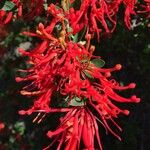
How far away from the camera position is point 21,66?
554 cm

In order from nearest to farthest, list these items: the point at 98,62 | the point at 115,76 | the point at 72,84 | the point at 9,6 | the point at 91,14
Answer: the point at 72,84 → the point at 98,62 → the point at 91,14 → the point at 9,6 → the point at 115,76

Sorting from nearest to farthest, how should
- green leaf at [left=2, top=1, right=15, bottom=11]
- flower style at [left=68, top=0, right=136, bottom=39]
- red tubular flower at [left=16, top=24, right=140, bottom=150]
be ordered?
red tubular flower at [left=16, top=24, right=140, bottom=150] → flower style at [left=68, top=0, right=136, bottom=39] → green leaf at [left=2, top=1, right=15, bottom=11]

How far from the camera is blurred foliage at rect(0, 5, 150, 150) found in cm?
441

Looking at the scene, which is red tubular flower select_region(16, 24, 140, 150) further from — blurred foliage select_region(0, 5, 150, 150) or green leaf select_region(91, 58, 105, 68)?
blurred foliage select_region(0, 5, 150, 150)

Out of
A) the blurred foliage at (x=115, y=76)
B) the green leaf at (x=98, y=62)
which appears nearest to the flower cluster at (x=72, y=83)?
the green leaf at (x=98, y=62)

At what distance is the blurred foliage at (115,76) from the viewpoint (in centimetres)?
441

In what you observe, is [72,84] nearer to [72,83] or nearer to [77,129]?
[72,83]

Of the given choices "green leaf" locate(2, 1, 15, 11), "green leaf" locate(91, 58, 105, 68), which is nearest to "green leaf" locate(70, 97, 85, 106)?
"green leaf" locate(91, 58, 105, 68)

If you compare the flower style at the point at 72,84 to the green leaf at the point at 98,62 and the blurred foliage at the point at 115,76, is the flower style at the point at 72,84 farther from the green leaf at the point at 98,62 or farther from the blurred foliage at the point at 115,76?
the blurred foliage at the point at 115,76

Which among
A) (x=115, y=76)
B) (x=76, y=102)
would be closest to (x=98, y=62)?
(x=76, y=102)

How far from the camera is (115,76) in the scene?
4.93 metres

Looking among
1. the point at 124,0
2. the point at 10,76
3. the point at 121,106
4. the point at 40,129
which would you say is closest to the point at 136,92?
the point at 121,106

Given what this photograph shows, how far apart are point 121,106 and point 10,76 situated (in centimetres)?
132

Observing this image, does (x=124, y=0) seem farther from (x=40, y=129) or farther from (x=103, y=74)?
(x=40, y=129)
